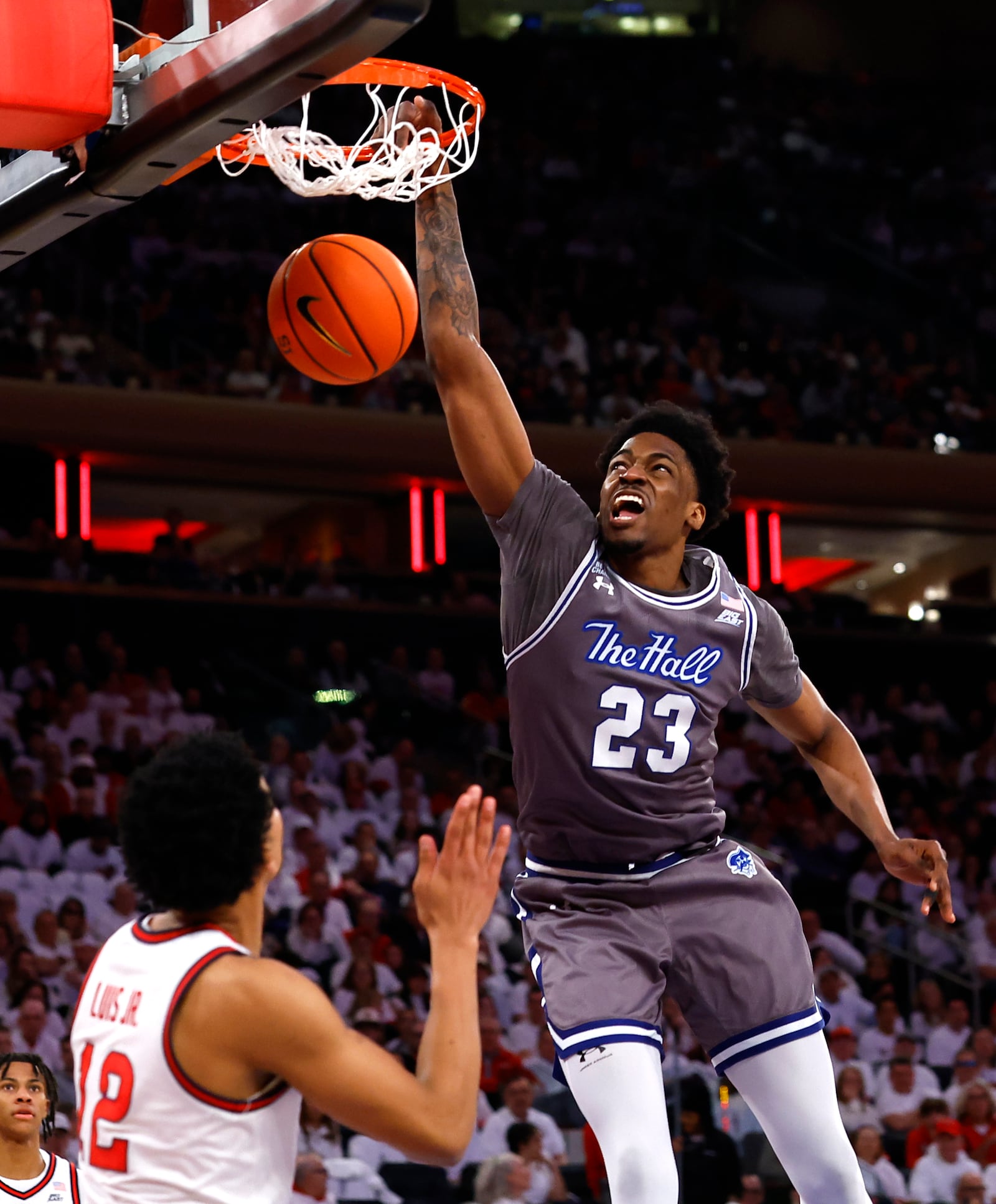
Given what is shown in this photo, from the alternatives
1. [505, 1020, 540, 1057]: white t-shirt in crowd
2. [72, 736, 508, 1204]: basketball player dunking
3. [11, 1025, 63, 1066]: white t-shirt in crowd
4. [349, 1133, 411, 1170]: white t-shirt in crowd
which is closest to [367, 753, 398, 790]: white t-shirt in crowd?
[505, 1020, 540, 1057]: white t-shirt in crowd

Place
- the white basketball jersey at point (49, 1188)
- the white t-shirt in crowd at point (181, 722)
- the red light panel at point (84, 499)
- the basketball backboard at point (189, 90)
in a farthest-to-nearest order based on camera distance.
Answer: the red light panel at point (84, 499), the white t-shirt in crowd at point (181, 722), the white basketball jersey at point (49, 1188), the basketball backboard at point (189, 90)

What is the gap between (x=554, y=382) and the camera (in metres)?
17.5

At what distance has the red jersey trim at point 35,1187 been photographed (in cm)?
567

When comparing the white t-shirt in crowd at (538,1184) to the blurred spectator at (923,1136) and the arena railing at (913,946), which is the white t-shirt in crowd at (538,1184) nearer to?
the blurred spectator at (923,1136)

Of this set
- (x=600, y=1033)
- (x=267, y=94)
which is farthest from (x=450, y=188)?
(x=600, y=1033)

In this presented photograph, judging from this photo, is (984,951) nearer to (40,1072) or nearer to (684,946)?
(40,1072)

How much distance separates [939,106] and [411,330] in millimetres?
19359

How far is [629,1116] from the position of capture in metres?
4.08

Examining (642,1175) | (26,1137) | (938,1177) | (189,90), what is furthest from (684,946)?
(938,1177)

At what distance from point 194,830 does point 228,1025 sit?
315 millimetres

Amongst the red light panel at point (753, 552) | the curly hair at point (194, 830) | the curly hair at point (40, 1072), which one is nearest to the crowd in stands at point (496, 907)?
the red light panel at point (753, 552)

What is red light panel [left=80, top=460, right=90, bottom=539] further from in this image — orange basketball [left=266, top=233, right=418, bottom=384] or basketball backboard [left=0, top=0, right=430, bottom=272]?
basketball backboard [left=0, top=0, right=430, bottom=272]

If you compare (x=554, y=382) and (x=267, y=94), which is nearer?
(x=267, y=94)

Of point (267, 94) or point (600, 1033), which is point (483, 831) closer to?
point (600, 1033)
